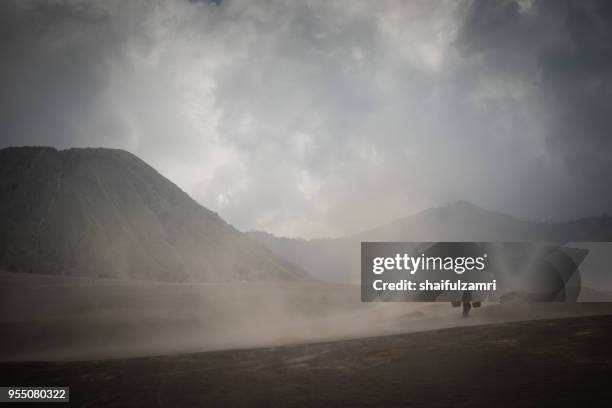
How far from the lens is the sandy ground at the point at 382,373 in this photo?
9641 mm

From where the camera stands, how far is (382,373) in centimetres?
1215

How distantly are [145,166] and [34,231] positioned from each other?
43.4 metres

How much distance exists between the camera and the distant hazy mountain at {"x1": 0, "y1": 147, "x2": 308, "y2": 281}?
7600cm

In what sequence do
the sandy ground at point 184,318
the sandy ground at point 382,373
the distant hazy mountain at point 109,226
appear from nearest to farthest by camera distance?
the sandy ground at point 382,373
the sandy ground at point 184,318
the distant hazy mountain at point 109,226

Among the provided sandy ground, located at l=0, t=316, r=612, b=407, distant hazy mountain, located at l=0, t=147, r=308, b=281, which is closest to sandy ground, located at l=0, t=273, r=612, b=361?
sandy ground, located at l=0, t=316, r=612, b=407

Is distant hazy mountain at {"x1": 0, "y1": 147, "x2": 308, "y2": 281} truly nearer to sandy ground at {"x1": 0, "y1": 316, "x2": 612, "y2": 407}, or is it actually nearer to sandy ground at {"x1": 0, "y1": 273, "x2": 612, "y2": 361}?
sandy ground at {"x1": 0, "y1": 273, "x2": 612, "y2": 361}

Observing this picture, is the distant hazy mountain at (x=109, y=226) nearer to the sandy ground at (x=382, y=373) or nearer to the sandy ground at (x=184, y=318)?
the sandy ground at (x=184, y=318)

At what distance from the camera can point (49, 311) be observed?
3291 cm

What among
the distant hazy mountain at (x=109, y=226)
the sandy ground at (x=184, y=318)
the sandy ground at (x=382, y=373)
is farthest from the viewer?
the distant hazy mountain at (x=109, y=226)

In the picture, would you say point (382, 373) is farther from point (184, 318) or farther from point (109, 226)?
point (109, 226)

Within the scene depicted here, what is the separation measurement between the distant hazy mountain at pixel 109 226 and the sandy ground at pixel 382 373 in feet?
212

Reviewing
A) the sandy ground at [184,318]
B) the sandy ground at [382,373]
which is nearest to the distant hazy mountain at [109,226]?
the sandy ground at [184,318]

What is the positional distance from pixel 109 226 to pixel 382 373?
88.6m

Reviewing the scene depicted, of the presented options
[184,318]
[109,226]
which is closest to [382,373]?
[184,318]
